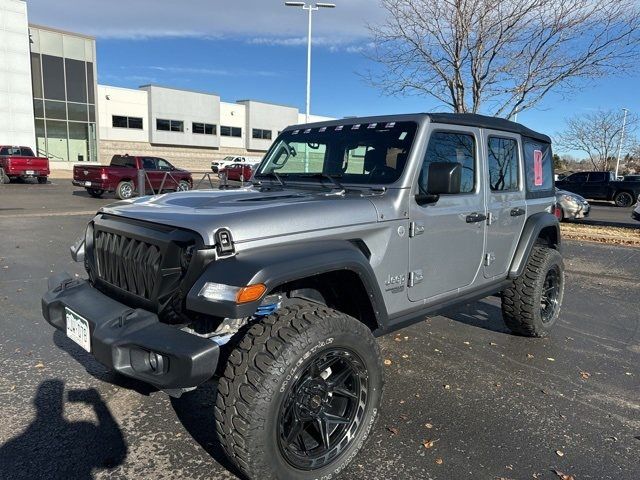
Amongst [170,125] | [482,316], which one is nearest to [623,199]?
[482,316]

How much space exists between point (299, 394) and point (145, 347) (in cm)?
81

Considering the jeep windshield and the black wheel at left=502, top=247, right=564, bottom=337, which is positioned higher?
the jeep windshield

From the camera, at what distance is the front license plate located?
8.55ft

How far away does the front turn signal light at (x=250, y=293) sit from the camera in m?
2.23

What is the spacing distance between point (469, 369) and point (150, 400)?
253cm

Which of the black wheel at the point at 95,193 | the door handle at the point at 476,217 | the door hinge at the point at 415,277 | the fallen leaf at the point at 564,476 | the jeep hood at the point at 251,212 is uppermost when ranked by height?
the jeep hood at the point at 251,212

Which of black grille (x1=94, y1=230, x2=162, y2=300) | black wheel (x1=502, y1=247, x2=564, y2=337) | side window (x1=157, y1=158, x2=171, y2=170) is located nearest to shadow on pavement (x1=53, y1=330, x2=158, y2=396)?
black grille (x1=94, y1=230, x2=162, y2=300)

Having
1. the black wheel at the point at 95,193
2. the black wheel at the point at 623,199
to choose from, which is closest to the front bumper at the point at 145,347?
the black wheel at the point at 95,193

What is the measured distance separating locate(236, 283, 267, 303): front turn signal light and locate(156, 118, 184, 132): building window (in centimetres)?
4779

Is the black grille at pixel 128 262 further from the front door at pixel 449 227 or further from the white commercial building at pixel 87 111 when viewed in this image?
the white commercial building at pixel 87 111

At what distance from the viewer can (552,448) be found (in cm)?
301

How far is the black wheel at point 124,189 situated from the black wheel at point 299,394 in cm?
1726

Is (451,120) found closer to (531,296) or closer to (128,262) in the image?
(531,296)

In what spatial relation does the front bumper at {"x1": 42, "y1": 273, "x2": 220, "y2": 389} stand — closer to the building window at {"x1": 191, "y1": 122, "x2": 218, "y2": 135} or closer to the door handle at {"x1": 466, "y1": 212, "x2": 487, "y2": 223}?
the door handle at {"x1": 466, "y1": 212, "x2": 487, "y2": 223}
